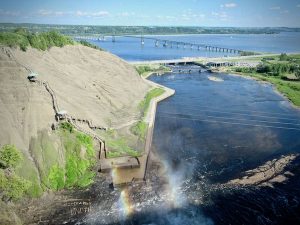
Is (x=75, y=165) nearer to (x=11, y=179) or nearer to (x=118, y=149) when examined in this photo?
(x=118, y=149)

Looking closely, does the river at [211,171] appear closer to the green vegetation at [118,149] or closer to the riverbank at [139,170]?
the riverbank at [139,170]

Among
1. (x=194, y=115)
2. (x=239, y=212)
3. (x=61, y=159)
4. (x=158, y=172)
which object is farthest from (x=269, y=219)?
(x=194, y=115)

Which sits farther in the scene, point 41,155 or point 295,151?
Result: point 295,151

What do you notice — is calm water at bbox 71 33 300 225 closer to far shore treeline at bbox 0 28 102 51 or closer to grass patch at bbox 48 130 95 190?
grass patch at bbox 48 130 95 190

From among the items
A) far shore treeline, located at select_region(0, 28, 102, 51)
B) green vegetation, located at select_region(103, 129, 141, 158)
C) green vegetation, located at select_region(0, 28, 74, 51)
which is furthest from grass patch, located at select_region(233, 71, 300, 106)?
green vegetation, located at select_region(0, 28, 74, 51)

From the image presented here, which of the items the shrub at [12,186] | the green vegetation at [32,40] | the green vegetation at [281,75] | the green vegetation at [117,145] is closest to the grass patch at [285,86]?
the green vegetation at [281,75]

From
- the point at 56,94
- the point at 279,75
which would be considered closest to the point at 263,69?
the point at 279,75

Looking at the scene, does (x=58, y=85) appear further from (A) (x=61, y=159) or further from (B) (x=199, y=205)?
(B) (x=199, y=205)
